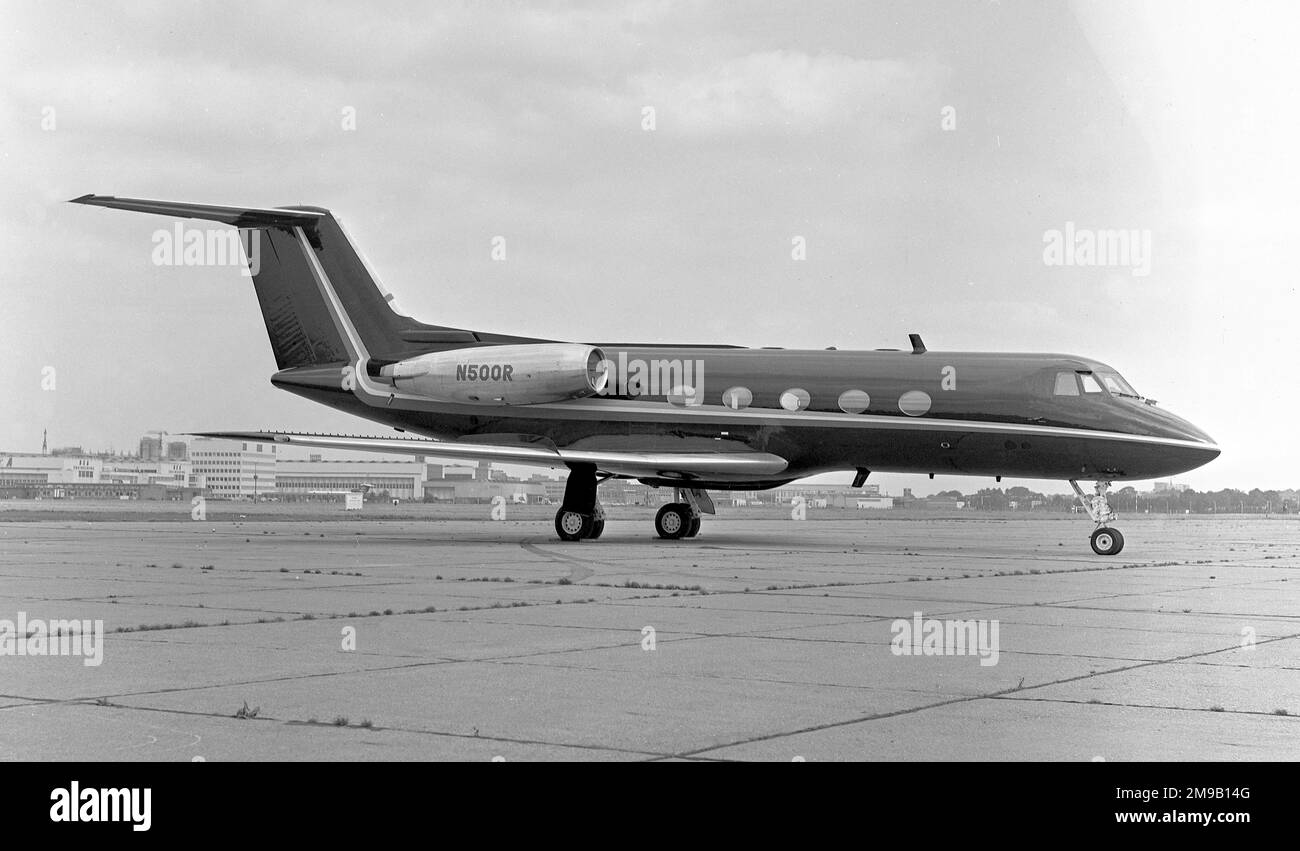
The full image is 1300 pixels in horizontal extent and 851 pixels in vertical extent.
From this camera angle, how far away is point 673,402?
1033 inches

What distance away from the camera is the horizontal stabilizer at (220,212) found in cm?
2538

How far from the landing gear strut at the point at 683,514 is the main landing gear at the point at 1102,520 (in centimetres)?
749

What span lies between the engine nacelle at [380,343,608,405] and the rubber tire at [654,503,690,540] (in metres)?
3.13

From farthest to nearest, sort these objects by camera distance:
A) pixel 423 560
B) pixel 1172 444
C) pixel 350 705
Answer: pixel 1172 444
pixel 423 560
pixel 350 705

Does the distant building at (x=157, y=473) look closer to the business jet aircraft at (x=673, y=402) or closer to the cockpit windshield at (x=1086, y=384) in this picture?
the business jet aircraft at (x=673, y=402)

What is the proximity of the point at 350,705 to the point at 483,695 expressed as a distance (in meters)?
0.72

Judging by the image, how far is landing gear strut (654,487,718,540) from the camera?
27.6 m

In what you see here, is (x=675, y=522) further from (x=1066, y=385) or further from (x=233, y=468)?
(x=233, y=468)
